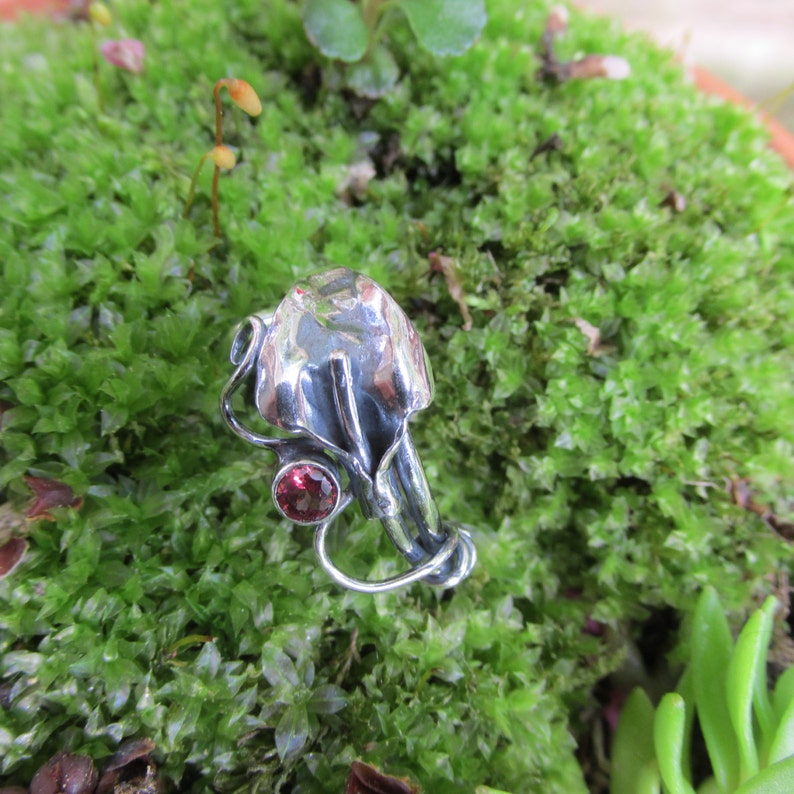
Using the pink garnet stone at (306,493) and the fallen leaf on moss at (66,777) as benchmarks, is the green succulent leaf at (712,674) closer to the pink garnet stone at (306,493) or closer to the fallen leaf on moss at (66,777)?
the pink garnet stone at (306,493)

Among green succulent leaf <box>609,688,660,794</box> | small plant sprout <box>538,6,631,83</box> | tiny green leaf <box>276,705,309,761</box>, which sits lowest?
tiny green leaf <box>276,705,309,761</box>

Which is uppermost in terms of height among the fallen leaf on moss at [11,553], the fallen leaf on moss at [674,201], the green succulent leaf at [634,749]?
the fallen leaf on moss at [674,201]

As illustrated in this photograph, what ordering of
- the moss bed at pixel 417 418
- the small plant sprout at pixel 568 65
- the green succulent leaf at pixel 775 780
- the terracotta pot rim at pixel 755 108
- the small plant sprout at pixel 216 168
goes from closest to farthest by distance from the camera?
the green succulent leaf at pixel 775 780
the moss bed at pixel 417 418
the small plant sprout at pixel 216 168
the small plant sprout at pixel 568 65
the terracotta pot rim at pixel 755 108

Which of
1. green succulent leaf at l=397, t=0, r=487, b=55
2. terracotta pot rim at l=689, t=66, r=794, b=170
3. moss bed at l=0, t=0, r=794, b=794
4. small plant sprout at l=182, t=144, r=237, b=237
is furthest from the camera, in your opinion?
terracotta pot rim at l=689, t=66, r=794, b=170

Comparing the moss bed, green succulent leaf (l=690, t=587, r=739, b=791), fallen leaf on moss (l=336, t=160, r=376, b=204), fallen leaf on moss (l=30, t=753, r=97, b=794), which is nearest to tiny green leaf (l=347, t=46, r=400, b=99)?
the moss bed

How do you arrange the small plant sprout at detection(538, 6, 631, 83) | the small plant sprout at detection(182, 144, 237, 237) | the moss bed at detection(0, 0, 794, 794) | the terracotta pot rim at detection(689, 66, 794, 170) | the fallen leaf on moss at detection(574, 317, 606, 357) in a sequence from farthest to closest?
the terracotta pot rim at detection(689, 66, 794, 170)
the small plant sprout at detection(538, 6, 631, 83)
the fallen leaf on moss at detection(574, 317, 606, 357)
the small plant sprout at detection(182, 144, 237, 237)
the moss bed at detection(0, 0, 794, 794)

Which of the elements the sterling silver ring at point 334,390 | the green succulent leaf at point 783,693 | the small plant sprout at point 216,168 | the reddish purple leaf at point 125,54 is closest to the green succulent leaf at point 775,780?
the green succulent leaf at point 783,693

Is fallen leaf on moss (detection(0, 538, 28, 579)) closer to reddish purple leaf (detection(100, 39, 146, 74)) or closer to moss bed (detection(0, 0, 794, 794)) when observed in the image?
moss bed (detection(0, 0, 794, 794))
